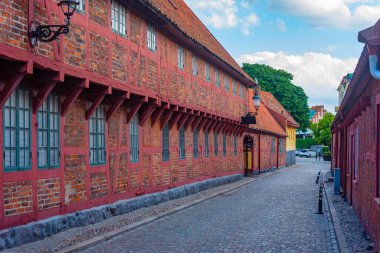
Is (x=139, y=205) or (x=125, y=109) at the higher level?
(x=125, y=109)

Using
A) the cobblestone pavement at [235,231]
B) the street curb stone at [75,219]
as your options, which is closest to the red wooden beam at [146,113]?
the street curb stone at [75,219]

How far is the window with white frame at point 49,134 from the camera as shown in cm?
984

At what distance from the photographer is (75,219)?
10789 millimetres

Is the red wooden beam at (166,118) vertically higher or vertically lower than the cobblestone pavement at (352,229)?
higher

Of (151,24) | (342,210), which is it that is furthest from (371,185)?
(151,24)

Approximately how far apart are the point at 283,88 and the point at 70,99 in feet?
171

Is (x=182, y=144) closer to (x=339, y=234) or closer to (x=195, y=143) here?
(x=195, y=143)

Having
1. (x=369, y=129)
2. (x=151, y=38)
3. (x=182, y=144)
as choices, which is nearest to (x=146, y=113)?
(x=151, y=38)

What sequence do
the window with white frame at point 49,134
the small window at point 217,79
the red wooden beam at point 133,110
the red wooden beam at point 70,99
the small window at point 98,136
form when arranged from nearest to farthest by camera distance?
1. the window with white frame at point 49,134
2. the red wooden beam at point 70,99
3. the small window at point 98,136
4. the red wooden beam at point 133,110
5. the small window at point 217,79

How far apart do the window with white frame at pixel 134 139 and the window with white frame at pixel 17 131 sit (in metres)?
5.08

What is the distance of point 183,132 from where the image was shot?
19.6 meters

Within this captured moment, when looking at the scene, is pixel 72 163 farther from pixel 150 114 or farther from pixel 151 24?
pixel 151 24

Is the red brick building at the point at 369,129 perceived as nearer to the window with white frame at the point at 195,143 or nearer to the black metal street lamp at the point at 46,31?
the black metal street lamp at the point at 46,31

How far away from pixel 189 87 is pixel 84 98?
8.09 m
